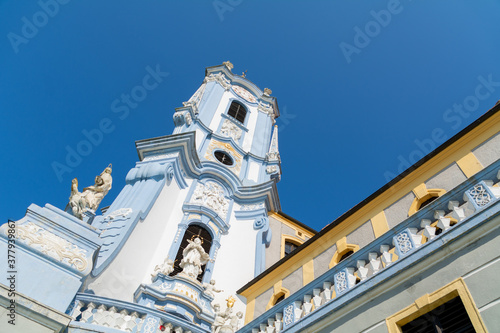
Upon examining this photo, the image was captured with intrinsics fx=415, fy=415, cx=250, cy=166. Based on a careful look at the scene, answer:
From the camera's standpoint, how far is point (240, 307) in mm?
12555

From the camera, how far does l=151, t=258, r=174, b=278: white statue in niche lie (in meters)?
12.2

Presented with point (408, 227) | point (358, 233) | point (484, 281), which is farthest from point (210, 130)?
point (484, 281)

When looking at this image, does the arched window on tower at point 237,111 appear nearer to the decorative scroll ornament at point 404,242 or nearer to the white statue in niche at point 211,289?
the white statue in niche at point 211,289

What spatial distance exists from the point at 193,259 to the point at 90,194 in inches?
145

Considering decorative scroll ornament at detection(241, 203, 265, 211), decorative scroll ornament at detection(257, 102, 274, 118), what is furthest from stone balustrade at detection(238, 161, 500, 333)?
decorative scroll ornament at detection(257, 102, 274, 118)

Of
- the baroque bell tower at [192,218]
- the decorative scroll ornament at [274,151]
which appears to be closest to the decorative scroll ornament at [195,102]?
the baroque bell tower at [192,218]

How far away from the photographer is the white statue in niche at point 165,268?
1220cm

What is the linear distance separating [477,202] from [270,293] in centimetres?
690

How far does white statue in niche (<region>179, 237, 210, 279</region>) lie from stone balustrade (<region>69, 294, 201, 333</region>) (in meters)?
2.82

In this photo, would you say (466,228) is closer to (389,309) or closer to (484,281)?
(484,281)

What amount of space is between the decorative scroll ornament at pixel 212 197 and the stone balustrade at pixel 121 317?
6.48 metres

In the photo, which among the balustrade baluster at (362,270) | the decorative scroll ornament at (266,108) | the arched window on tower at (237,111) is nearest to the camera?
the balustrade baluster at (362,270)

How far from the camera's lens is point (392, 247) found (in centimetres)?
731

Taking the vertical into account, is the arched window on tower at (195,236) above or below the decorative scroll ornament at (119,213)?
above
